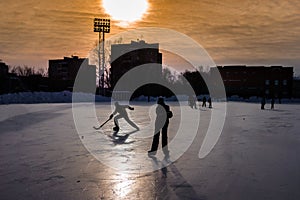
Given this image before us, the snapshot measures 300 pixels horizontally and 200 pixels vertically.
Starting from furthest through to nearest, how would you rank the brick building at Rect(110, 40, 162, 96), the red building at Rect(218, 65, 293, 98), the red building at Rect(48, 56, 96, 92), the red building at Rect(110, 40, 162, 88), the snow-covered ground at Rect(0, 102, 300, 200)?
the red building at Rect(218, 65, 293, 98)
the red building at Rect(110, 40, 162, 88)
the brick building at Rect(110, 40, 162, 96)
the red building at Rect(48, 56, 96, 92)
the snow-covered ground at Rect(0, 102, 300, 200)

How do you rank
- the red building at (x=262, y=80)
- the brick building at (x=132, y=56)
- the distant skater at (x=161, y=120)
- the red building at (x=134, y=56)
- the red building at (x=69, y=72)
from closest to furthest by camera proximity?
the distant skater at (x=161, y=120), the red building at (x=69, y=72), the brick building at (x=132, y=56), the red building at (x=134, y=56), the red building at (x=262, y=80)

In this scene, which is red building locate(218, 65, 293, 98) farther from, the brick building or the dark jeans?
the dark jeans

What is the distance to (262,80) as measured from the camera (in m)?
71.8

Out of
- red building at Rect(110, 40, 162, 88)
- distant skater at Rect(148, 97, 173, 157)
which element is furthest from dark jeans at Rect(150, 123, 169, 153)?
red building at Rect(110, 40, 162, 88)

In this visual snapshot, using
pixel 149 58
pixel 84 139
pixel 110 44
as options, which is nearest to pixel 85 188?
pixel 84 139

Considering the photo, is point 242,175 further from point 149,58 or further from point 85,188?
point 149,58

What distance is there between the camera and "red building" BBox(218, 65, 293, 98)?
71000 mm

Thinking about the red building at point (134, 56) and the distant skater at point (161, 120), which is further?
the red building at point (134, 56)

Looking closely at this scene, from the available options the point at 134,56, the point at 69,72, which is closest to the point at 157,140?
the point at 134,56

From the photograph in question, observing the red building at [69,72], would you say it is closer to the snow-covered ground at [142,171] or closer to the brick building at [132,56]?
the brick building at [132,56]

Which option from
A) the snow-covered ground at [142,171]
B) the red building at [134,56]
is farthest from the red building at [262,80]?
the snow-covered ground at [142,171]

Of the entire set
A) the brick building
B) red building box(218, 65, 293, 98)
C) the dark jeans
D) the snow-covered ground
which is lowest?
the snow-covered ground

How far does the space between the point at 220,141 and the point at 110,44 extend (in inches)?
1979

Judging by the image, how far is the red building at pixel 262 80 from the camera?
233 ft
